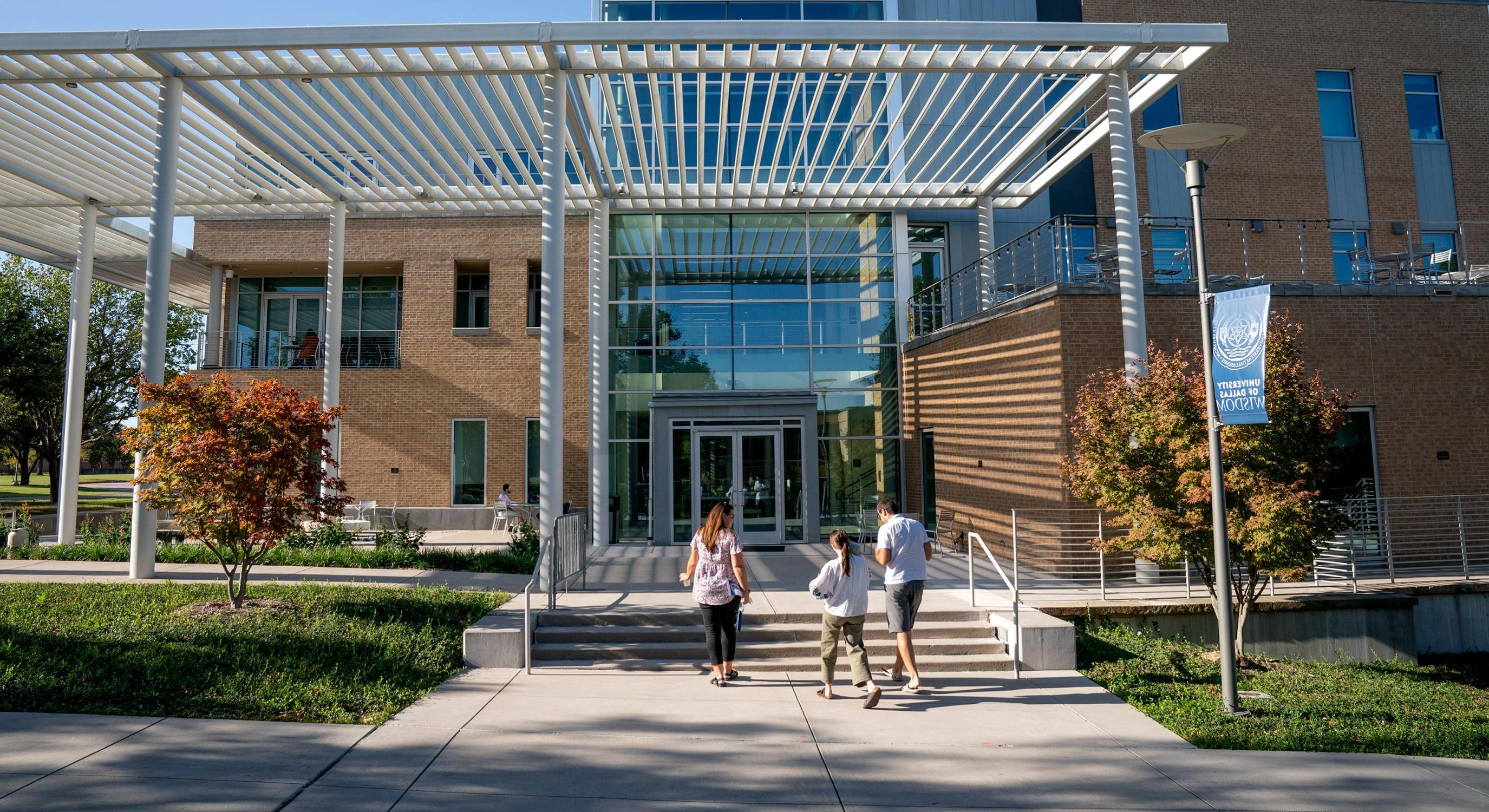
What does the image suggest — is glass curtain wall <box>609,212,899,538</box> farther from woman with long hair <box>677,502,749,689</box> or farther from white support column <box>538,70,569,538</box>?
woman with long hair <box>677,502,749,689</box>

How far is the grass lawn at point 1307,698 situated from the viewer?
652 cm

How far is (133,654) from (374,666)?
2161 mm

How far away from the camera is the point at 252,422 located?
9312 millimetres

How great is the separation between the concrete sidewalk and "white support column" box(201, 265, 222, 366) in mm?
17918

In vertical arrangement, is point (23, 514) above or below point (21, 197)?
below

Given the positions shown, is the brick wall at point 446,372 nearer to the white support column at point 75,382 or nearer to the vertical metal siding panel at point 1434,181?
the white support column at point 75,382

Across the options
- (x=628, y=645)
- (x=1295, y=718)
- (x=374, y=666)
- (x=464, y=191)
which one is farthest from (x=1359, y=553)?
(x=464, y=191)

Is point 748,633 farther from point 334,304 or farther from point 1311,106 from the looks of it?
point 1311,106

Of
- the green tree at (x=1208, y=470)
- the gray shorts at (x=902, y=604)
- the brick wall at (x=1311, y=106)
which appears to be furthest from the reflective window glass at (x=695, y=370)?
the gray shorts at (x=902, y=604)

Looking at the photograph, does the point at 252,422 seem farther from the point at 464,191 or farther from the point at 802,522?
the point at 802,522

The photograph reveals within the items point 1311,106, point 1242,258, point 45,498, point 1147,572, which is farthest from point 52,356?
point 1311,106

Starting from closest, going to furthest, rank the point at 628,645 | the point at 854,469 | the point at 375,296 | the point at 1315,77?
the point at 628,645 → the point at 854,469 → the point at 1315,77 → the point at 375,296

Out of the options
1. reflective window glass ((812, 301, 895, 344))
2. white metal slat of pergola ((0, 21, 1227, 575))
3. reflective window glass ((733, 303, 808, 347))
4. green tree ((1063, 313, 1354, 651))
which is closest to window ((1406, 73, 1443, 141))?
→ white metal slat of pergola ((0, 21, 1227, 575))

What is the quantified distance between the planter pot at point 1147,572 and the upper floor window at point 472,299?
53.8ft
